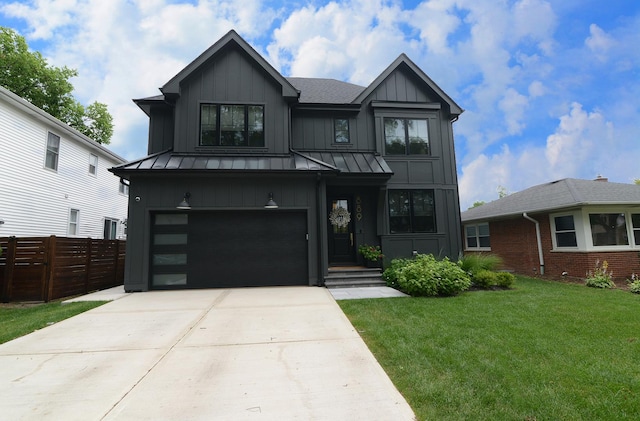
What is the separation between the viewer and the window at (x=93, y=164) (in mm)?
14594

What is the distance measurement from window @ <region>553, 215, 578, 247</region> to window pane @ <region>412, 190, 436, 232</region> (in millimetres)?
4812

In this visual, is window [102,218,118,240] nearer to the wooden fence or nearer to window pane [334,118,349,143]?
the wooden fence

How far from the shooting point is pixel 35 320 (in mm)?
5723

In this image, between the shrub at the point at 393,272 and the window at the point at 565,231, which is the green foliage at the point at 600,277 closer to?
the window at the point at 565,231

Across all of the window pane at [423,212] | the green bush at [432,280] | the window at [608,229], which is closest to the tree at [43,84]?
the window pane at [423,212]

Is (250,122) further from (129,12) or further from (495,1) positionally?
(495,1)

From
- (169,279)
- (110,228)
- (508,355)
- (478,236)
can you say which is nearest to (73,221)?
(110,228)

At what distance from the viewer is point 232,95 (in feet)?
32.7

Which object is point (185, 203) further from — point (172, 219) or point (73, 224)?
point (73, 224)

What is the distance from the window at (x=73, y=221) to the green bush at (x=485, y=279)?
53.1 ft

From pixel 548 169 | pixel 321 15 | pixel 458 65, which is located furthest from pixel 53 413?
pixel 548 169

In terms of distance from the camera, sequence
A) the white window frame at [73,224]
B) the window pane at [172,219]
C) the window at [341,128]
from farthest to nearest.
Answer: the white window frame at [73,224]
the window at [341,128]
the window pane at [172,219]

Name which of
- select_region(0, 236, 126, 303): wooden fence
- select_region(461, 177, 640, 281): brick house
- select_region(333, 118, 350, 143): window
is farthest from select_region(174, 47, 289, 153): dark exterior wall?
select_region(461, 177, 640, 281): brick house

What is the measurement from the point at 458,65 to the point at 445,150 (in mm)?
11196
